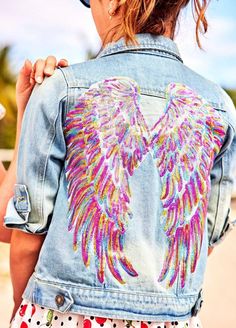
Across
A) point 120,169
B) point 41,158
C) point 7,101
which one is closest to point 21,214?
point 41,158

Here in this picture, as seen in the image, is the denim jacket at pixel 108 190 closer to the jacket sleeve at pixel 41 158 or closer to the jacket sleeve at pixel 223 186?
the jacket sleeve at pixel 41 158

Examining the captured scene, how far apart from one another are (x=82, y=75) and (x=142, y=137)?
0.19 metres

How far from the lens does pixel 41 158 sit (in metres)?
1.52

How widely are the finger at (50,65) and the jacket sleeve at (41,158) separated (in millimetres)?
24

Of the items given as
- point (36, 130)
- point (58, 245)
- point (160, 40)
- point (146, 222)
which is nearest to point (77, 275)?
point (58, 245)

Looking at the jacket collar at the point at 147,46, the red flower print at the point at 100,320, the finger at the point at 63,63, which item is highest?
the jacket collar at the point at 147,46

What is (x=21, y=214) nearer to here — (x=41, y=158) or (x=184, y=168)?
(x=41, y=158)

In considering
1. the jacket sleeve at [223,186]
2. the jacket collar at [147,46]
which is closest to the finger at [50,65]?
the jacket collar at [147,46]

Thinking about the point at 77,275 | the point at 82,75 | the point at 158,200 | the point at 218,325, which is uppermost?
the point at 82,75

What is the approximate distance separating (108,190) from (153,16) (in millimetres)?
409

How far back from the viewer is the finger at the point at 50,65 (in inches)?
61.8

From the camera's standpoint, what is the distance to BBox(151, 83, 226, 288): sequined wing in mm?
1573

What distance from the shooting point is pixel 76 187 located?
1.53 m

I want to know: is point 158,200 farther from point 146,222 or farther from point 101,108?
point 101,108
